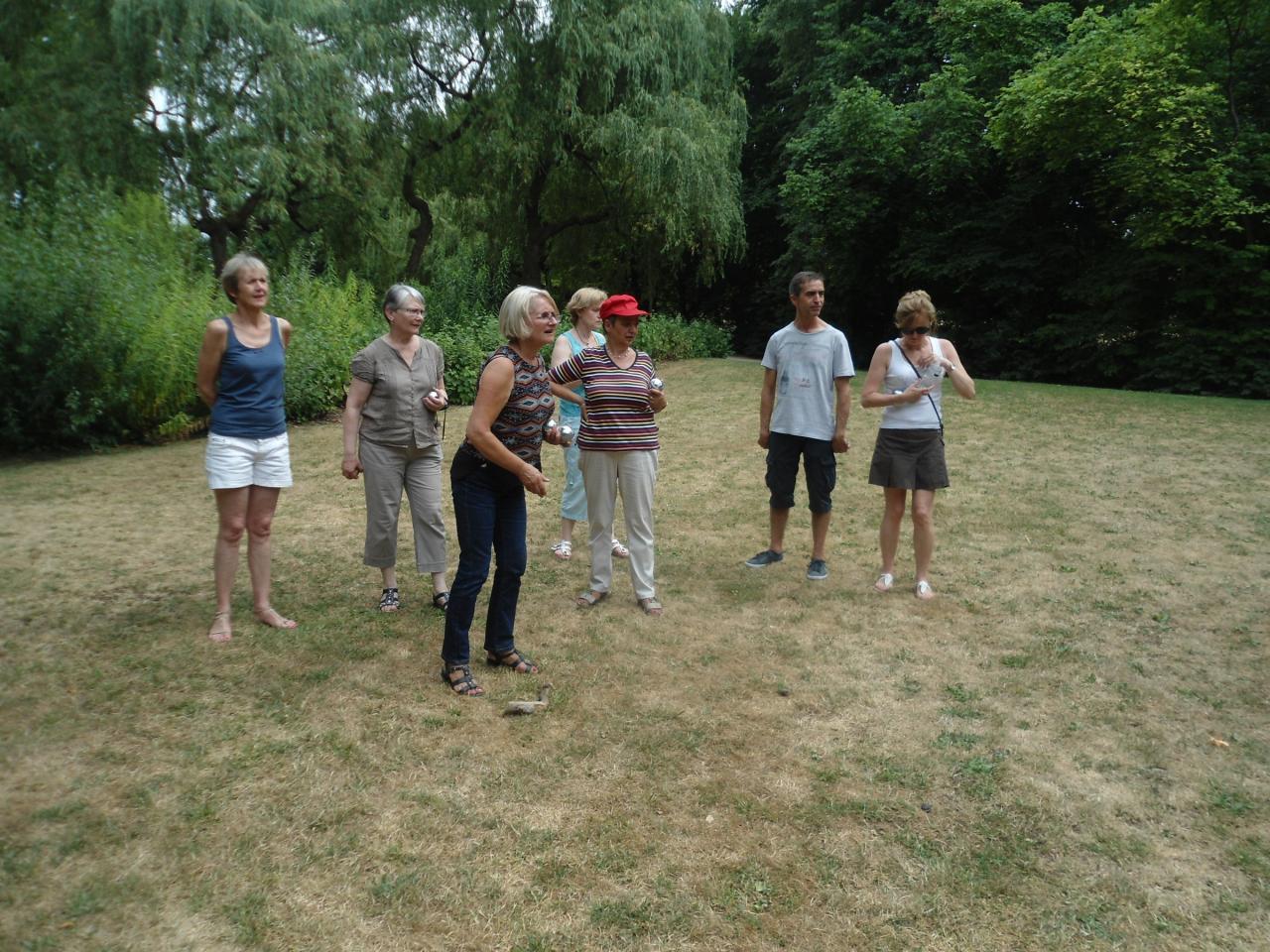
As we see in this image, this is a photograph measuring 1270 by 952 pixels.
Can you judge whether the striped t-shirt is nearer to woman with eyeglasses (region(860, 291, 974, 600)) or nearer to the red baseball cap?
the red baseball cap

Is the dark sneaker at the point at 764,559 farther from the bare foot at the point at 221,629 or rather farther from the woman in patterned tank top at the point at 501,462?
the bare foot at the point at 221,629

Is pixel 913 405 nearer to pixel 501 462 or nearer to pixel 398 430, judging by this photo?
pixel 501 462

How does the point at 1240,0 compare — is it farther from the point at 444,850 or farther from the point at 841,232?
the point at 444,850

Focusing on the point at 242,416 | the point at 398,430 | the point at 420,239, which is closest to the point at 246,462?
the point at 242,416

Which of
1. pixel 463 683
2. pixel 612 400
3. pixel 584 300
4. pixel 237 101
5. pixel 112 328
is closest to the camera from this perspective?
pixel 463 683

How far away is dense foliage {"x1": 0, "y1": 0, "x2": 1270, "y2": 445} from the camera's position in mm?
12094

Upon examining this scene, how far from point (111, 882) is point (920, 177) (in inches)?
916

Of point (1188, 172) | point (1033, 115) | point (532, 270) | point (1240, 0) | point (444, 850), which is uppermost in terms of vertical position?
point (1240, 0)

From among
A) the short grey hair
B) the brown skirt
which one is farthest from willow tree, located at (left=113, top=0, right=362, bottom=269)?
the brown skirt

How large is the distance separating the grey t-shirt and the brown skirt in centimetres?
46

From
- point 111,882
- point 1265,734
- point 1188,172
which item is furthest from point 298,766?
point 1188,172

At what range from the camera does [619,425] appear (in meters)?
4.93

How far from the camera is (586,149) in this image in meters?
18.0

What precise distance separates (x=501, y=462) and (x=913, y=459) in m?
2.65
